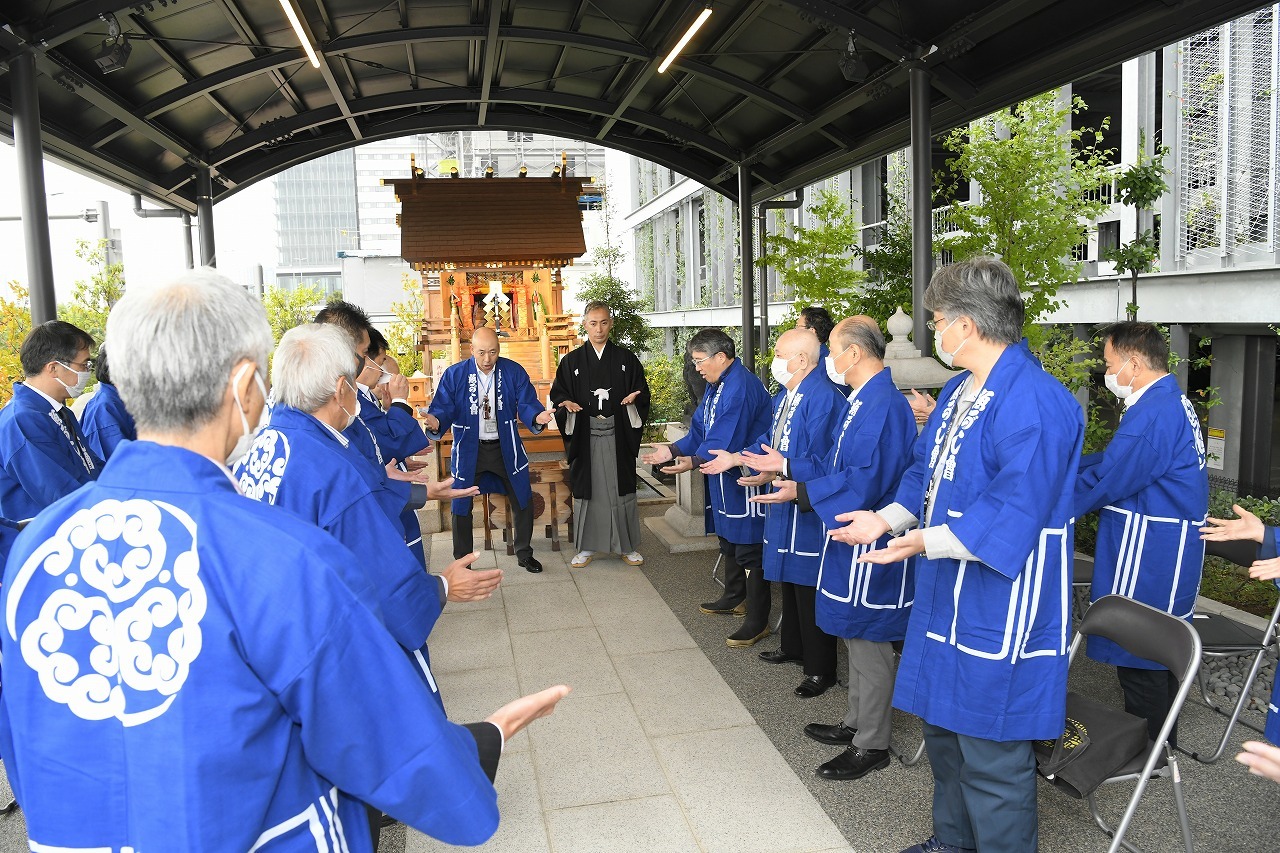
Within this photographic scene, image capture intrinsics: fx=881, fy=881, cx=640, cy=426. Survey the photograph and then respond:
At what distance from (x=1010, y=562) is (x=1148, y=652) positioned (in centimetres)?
69

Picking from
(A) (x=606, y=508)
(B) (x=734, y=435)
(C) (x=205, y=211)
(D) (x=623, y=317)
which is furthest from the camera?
(D) (x=623, y=317)

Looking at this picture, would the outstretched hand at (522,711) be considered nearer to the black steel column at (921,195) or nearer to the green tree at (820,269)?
the black steel column at (921,195)

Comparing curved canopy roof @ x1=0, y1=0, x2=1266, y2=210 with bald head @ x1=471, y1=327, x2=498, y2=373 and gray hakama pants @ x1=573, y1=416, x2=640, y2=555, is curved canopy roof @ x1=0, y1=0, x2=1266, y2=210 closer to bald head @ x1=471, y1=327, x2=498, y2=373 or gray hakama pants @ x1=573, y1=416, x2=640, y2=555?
bald head @ x1=471, y1=327, x2=498, y2=373

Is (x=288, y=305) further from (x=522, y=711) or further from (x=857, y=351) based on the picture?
(x=522, y=711)

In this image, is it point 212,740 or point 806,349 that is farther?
point 806,349

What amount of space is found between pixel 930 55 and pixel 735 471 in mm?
3015

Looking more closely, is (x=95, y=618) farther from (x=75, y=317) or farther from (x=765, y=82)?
(x=75, y=317)

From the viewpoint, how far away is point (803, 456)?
3.91 meters

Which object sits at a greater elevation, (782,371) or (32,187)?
(32,187)

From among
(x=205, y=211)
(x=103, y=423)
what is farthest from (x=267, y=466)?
(x=205, y=211)

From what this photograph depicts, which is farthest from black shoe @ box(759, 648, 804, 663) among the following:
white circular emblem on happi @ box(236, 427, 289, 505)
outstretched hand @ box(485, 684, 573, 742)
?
outstretched hand @ box(485, 684, 573, 742)

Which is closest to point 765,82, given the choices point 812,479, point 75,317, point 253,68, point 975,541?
point 253,68

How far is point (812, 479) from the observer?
3.66 meters

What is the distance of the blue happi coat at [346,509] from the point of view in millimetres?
2031
